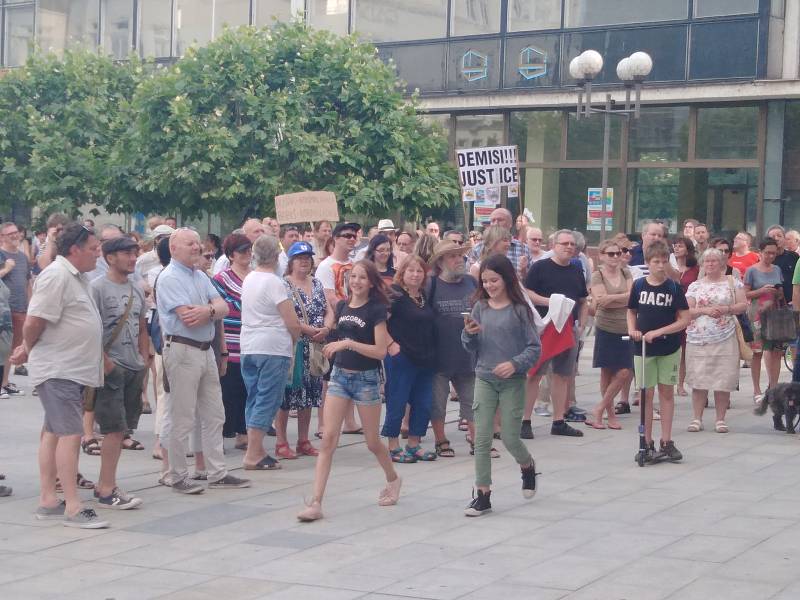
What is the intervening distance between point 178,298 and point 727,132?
18.6 metres

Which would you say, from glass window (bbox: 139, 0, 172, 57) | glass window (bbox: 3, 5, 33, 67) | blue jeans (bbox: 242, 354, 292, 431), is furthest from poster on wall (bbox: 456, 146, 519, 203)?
glass window (bbox: 3, 5, 33, 67)

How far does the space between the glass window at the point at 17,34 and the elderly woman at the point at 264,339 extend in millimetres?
28804

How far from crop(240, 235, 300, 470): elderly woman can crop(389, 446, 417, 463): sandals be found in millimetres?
1087

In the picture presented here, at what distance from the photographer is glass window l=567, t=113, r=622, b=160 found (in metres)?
26.6

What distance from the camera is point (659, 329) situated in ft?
34.3

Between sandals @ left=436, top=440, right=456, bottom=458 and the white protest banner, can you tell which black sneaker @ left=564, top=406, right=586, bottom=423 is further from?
the white protest banner

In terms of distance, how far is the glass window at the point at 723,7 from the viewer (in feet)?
80.7

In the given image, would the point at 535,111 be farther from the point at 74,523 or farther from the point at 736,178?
the point at 74,523

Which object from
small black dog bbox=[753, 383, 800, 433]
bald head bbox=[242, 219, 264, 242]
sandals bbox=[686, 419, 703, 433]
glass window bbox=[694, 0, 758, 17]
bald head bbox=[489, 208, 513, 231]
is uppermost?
glass window bbox=[694, 0, 758, 17]

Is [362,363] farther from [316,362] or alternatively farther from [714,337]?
[714,337]

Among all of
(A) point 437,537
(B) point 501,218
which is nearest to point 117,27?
(B) point 501,218

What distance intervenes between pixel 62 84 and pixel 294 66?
768 centimetres

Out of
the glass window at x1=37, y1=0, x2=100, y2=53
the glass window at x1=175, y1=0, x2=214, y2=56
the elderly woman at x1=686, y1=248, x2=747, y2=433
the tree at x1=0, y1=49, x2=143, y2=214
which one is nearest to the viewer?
the elderly woman at x1=686, y1=248, x2=747, y2=433

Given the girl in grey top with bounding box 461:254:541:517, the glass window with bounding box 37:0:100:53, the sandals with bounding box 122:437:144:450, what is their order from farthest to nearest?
the glass window with bounding box 37:0:100:53, the sandals with bounding box 122:437:144:450, the girl in grey top with bounding box 461:254:541:517
